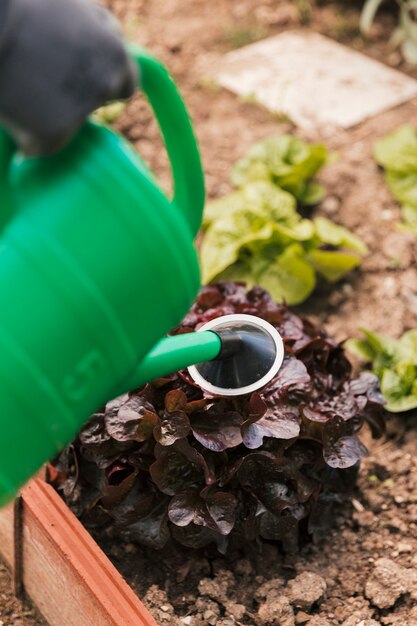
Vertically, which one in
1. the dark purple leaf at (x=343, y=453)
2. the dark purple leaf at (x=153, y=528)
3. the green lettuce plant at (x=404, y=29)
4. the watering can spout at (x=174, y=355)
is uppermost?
Answer: the watering can spout at (x=174, y=355)

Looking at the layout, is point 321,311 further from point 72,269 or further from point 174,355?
point 72,269

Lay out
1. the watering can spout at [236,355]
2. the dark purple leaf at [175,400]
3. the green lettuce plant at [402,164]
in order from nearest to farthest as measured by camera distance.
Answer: the watering can spout at [236,355]
the dark purple leaf at [175,400]
the green lettuce plant at [402,164]

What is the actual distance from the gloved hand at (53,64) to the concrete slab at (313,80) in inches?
91.5

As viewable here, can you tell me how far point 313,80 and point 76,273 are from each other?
2.60m

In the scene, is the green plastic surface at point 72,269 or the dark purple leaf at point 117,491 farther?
the dark purple leaf at point 117,491

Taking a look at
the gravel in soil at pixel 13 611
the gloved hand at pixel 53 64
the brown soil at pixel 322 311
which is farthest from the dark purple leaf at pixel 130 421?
the gloved hand at pixel 53 64

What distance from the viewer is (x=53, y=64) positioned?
1.08 m

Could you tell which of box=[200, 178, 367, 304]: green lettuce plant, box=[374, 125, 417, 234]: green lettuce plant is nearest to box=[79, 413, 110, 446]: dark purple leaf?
box=[200, 178, 367, 304]: green lettuce plant

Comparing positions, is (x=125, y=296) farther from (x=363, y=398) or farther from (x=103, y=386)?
(x=363, y=398)

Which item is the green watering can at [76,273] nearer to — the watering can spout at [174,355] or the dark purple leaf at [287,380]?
the watering can spout at [174,355]

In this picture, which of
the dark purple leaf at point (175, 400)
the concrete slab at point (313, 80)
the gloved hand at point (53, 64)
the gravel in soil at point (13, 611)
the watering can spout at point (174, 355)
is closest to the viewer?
the gloved hand at point (53, 64)

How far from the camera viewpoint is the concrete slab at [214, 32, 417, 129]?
135 inches

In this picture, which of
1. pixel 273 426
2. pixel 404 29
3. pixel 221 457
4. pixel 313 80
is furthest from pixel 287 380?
pixel 404 29

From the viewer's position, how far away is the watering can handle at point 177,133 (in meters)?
1.23
